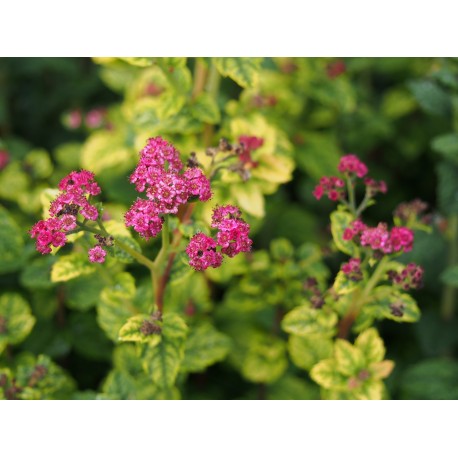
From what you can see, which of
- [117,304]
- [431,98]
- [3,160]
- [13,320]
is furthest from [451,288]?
[3,160]

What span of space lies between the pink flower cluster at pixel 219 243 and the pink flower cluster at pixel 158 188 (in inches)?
2.8

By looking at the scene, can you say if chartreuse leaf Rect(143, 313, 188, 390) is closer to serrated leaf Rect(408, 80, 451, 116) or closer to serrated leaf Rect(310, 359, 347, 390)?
serrated leaf Rect(310, 359, 347, 390)

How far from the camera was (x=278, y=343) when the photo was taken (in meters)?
1.95

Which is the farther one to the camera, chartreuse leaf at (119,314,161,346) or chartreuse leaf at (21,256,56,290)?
chartreuse leaf at (21,256,56,290)

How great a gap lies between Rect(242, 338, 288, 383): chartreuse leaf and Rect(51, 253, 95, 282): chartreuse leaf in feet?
2.19

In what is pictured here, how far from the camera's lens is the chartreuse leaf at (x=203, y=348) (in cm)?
172

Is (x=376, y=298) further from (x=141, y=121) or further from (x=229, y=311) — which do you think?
(x=141, y=121)

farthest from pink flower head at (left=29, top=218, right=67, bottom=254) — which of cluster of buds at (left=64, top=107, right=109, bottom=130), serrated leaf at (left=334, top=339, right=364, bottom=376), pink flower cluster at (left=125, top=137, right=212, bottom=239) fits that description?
cluster of buds at (left=64, top=107, right=109, bottom=130)

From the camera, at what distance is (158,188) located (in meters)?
1.17

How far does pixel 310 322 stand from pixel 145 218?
61 centimetres

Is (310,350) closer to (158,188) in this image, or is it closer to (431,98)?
(158,188)

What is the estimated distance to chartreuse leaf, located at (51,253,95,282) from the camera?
1.45m

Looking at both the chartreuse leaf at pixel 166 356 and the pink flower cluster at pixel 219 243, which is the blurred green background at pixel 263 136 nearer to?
the chartreuse leaf at pixel 166 356

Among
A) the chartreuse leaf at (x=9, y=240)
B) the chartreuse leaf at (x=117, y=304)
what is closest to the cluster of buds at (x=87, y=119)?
the chartreuse leaf at (x=9, y=240)
